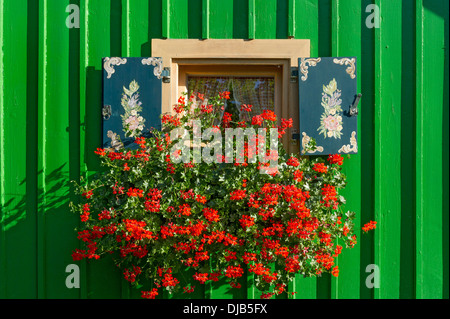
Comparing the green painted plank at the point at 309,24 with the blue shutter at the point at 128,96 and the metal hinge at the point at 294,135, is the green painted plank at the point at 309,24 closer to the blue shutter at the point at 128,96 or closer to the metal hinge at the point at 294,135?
the metal hinge at the point at 294,135

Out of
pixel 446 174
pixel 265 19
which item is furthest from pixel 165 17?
pixel 446 174

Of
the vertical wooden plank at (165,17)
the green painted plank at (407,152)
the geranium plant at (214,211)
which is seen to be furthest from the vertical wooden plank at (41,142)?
the green painted plank at (407,152)

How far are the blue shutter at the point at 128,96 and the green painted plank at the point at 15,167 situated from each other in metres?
0.73

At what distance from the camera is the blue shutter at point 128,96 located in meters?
3.06

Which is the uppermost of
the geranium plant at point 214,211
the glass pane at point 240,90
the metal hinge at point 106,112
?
the glass pane at point 240,90

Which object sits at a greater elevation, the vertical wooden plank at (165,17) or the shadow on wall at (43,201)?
the vertical wooden plank at (165,17)

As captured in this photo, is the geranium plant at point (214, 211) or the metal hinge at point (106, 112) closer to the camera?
the geranium plant at point (214, 211)

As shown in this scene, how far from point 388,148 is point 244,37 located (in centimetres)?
157

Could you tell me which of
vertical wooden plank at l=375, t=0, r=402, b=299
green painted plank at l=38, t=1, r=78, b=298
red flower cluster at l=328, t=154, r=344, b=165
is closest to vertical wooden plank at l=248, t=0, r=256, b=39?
vertical wooden plank at l=375, t=0, r=402, b=299

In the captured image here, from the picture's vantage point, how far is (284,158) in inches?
115

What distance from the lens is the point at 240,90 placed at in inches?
129

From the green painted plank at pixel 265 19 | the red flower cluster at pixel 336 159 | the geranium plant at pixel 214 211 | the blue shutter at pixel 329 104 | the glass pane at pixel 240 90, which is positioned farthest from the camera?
the glass pane at pixel 240 90

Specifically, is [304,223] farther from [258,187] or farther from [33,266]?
[33,266]

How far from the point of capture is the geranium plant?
103 inches
